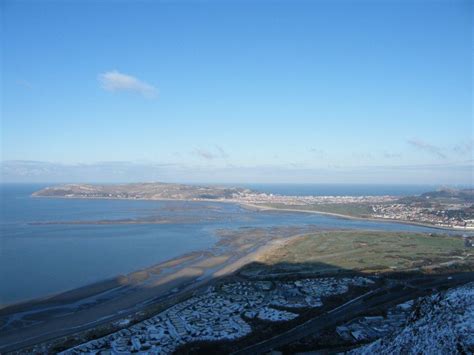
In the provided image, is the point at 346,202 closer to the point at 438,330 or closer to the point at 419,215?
the point at 419,215

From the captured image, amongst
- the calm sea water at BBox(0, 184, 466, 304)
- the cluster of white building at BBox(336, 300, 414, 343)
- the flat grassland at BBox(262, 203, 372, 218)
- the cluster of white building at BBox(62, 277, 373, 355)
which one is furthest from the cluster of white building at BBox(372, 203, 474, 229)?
the cluster of white building at BBox(336, 300, 414, 343)

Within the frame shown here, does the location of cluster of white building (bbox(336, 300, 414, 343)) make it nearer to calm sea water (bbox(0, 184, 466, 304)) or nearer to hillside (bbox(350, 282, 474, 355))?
hillside (bbox(350, 282, 474, 355))

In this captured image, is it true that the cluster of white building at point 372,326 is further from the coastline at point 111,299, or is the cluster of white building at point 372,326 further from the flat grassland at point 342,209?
the flat grassland at point 342,209

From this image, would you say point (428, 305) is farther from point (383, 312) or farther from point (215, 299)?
point (215, 299)

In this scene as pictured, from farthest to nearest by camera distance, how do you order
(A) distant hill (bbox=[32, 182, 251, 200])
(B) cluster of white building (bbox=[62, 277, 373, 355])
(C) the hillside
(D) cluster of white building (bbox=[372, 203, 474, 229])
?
(A) distant hill (bbox=[32, 182, 251, 200]), (D) cluster of white building (bbox=[372, 203, 474, 229]), (B) cluster of white building (bbox=[62, 277, 373, 355]), (C) the hillside

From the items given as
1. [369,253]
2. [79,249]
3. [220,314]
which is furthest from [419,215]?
[220,314]

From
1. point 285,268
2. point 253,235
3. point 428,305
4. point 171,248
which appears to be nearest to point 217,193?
point 253,235

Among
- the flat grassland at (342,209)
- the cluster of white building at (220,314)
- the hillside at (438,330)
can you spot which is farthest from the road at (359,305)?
the flat grassland at (342,209)
